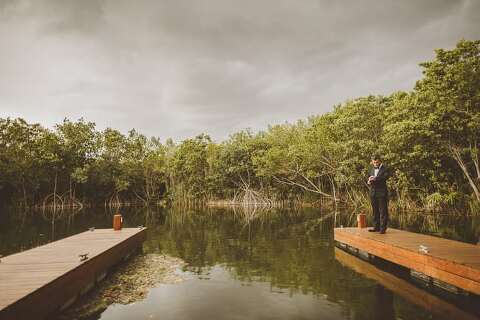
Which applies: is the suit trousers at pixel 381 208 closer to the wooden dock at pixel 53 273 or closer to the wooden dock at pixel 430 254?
the wooden dock at pixel 430 254

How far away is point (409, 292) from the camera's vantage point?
6.22 m

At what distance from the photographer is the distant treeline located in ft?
55.4

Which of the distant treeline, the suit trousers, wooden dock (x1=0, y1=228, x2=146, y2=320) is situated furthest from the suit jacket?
the distant treeline

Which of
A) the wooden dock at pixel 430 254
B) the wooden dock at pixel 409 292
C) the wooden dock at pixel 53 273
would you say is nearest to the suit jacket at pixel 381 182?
the wooden dock at pixel 430 254

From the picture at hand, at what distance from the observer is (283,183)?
109 feet

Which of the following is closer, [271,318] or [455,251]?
[271,318]

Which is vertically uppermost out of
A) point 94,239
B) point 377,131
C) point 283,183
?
point 377,131

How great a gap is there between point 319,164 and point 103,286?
A: 2353cm

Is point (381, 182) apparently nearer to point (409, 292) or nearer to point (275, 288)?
point (409, 292)

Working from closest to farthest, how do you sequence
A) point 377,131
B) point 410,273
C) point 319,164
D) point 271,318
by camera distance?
point 271,318 < point 410,273 < point 377,131 < point 319,164

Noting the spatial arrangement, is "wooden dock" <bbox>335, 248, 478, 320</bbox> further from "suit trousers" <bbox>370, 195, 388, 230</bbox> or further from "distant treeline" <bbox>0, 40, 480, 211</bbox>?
"distant treeline" <bbox>0, 40, 480, 211</bbox>

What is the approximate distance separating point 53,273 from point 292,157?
25.8m

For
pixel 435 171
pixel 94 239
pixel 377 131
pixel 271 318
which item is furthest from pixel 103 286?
pixel 377 131

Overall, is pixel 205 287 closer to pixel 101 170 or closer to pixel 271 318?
pixel 271 318
